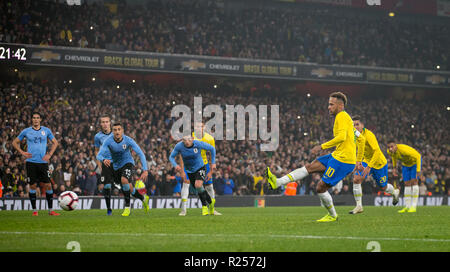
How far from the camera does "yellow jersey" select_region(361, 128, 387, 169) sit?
1638 cm

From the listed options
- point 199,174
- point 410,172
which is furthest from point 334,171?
point 410,172

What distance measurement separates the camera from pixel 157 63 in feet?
113

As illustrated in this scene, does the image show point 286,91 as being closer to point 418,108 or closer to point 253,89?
point 253,89

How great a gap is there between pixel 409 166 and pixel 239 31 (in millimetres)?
22075

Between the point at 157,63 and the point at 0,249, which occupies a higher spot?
the point at 157,63

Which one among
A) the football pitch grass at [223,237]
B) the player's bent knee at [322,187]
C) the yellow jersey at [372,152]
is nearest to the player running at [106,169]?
the football pitch grass at [223,237]

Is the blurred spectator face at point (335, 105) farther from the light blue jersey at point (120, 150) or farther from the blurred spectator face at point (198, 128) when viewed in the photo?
the light blue jersey at point (120, 150)

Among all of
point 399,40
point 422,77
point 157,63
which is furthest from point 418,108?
point 157,63

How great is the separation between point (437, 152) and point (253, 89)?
1190cm

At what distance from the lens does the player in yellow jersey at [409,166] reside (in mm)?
17953

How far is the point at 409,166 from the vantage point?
18531mm

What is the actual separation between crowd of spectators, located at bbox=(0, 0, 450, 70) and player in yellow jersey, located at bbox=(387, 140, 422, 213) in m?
19.6

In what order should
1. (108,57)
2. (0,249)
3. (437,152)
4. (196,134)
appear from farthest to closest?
(437,152) < (108,57) < (196,134) < (0,249)

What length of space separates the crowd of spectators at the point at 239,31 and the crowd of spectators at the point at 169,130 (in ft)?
8.83
